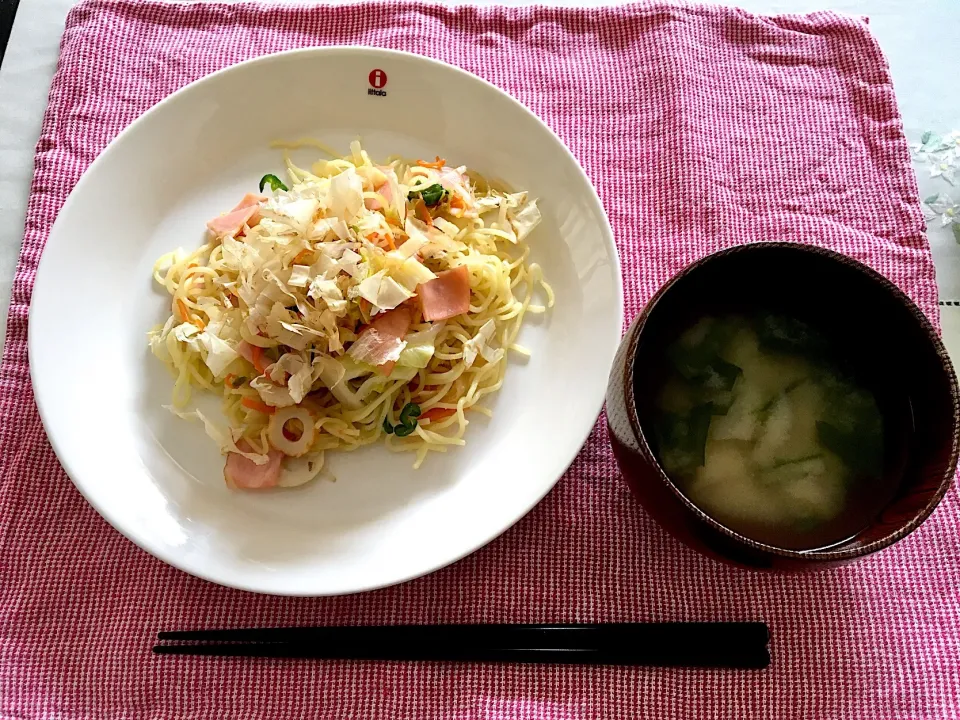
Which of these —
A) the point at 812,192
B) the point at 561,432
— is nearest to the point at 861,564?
the point at 561,432

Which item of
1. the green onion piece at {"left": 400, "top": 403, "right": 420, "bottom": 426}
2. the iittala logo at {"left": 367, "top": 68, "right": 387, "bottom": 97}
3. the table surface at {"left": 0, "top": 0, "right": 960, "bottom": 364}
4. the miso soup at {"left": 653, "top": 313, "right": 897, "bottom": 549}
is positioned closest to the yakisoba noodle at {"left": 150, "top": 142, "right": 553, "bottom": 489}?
the green onion piece at {"left": 400, "top": 403, "right": 420, "bottom": 426}

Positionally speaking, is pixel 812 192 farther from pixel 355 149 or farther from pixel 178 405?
pixel 178 405

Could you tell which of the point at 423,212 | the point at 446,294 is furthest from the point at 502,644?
the point at 423,212

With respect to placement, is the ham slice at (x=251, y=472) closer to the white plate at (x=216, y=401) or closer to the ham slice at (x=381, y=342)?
the white plate at (x=216, y=401)

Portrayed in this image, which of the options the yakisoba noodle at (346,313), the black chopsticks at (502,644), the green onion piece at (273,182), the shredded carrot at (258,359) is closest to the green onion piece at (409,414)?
the yakisoba noodle at (346,313)

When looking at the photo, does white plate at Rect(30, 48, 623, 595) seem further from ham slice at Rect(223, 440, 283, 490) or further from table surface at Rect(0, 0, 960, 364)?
table surface at Rect(0, 0, 960, 364)
